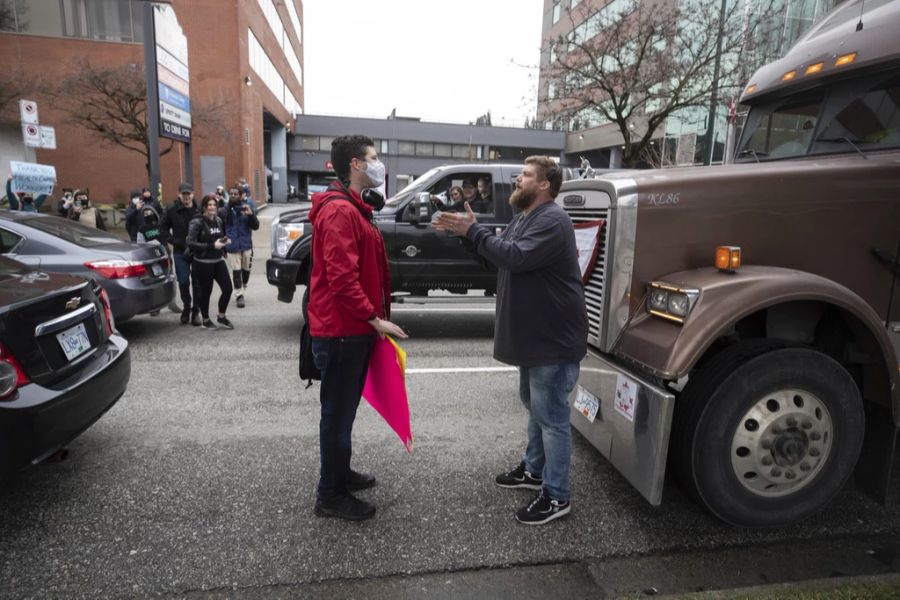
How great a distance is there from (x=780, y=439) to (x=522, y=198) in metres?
1.77

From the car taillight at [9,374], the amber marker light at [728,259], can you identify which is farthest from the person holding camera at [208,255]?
the amber marker light at [728,259]

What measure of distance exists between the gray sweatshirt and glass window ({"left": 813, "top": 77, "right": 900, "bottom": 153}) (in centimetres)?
194

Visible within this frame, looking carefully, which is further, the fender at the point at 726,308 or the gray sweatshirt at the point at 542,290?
the gray sweatshirt at the point at 542,290

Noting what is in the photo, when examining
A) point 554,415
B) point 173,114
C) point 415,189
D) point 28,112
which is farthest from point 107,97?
point 554,415

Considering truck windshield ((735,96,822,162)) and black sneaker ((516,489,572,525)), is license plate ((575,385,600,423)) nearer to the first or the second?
black sneaker ((516,489,572,525))

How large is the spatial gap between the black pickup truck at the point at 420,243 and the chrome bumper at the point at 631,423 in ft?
12.7

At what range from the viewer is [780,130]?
3947 mm

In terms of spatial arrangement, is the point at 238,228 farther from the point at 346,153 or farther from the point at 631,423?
the point at 631,423

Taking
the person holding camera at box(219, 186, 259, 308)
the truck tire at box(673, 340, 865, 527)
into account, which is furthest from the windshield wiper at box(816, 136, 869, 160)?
the person holding camera at box(219, 186, 259, 308)

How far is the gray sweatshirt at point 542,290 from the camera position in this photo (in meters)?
2.79

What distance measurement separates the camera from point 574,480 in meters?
3.62

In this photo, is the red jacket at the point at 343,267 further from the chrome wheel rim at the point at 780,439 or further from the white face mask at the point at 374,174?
the chrome wheel rim at the point at 780,439

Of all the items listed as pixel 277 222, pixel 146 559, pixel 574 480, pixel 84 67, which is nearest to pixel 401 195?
pixel 277 222

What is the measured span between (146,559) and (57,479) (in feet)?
3.99
